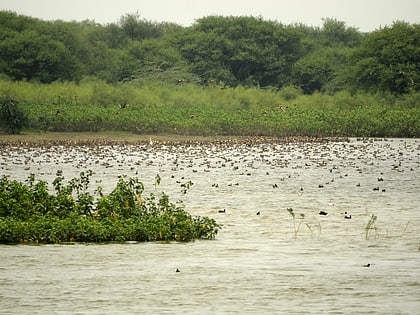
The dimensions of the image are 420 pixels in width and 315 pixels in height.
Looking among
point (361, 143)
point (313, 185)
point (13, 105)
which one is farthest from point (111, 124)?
point (313, 185)

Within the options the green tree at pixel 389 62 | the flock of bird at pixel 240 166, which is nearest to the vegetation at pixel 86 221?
the flock of bird at pixel 240 166

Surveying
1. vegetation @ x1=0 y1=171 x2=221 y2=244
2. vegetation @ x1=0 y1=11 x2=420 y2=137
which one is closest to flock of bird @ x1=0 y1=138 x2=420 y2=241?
vegetation @ x1=0 y1=171 x2=221 y2=244

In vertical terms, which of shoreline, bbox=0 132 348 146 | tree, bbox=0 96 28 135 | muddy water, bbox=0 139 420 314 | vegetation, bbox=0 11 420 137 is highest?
vegetation, bbox=0 11 420 137

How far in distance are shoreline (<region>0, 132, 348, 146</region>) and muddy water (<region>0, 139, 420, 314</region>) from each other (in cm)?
1637

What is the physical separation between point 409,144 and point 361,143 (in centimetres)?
230

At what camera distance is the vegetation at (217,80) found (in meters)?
57.3

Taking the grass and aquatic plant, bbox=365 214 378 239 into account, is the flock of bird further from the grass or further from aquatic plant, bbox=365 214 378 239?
the grass

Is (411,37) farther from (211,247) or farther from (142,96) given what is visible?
(211,247)

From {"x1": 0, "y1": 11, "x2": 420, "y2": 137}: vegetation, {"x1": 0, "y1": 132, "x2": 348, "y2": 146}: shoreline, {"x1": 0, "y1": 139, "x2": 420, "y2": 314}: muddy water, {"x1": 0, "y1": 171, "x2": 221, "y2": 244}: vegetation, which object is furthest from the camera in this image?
{"x1": 0, "y1": 11, "x2": 420, "y2": 137}: vegetation

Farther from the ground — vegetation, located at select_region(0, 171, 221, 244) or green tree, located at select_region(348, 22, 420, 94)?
green tree, located at select_region(348, 22, 420, 94)

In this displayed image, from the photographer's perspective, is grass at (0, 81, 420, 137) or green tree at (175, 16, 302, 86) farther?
green tree at (175, 16, 302, 86)

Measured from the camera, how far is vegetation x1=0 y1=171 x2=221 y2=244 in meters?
17.9

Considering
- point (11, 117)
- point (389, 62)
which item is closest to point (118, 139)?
point (11, 117)

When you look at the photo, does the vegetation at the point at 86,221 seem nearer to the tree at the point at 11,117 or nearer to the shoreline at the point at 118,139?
the shoreline at the point at 118,139
